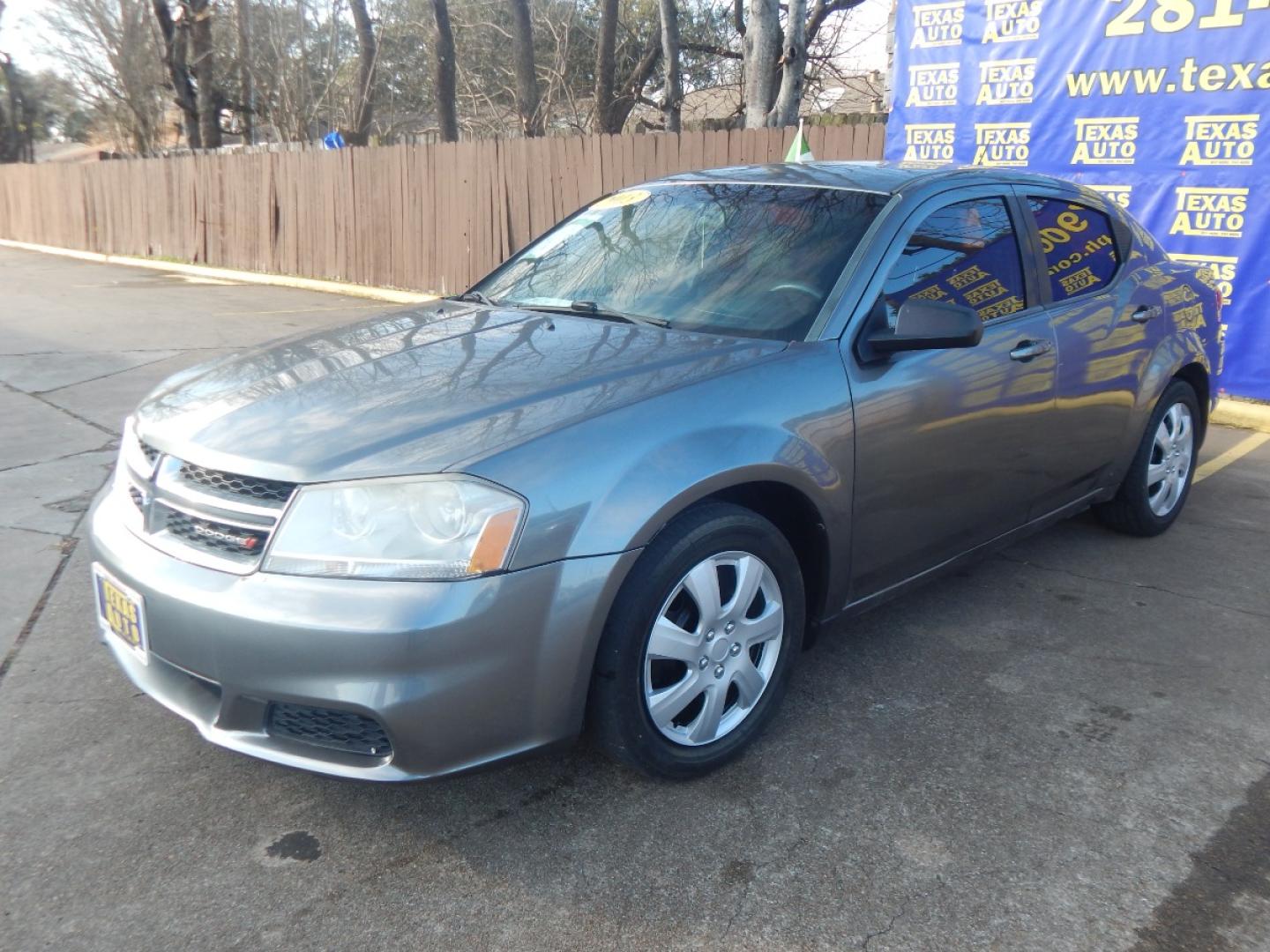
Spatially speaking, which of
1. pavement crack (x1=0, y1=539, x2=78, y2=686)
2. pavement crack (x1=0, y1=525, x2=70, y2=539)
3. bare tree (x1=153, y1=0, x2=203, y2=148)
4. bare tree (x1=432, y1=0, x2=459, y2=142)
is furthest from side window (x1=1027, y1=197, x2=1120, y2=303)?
bare tree (x1=153, y1=0, x2=203, y2=148)

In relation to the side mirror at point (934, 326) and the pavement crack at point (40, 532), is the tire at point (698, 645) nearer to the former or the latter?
the side mirror at point (934, 326)

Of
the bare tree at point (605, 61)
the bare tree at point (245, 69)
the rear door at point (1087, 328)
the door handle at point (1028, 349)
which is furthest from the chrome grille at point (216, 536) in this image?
the bare tree at point (245, 69)

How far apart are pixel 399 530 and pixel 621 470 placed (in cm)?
55

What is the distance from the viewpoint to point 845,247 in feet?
11.6

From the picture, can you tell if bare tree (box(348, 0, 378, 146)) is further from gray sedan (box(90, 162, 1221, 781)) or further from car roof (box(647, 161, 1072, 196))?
gray sedan (box(90, 162, 1221, 781))

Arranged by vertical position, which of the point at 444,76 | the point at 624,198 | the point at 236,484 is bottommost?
the point at 236,484

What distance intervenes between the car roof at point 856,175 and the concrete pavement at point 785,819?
1.60 meters

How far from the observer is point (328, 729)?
2.55 metres

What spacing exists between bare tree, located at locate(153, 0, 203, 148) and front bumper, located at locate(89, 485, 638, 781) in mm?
26456

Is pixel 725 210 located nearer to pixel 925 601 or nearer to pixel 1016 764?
pixel 925 601

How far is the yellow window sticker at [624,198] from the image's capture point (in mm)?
4297

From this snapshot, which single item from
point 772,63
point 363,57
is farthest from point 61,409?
point 363,57

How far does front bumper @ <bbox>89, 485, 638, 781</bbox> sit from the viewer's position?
7.93 ft

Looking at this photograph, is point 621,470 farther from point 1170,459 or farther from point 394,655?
point 1170,459
